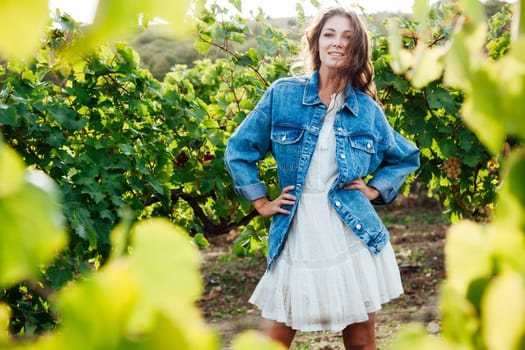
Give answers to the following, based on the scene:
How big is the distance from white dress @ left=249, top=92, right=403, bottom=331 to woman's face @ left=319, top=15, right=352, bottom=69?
0.16 m

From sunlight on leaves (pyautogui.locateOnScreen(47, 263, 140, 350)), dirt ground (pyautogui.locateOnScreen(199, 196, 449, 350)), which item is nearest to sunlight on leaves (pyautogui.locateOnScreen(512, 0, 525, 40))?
sunlight on leaves (pyautogui.locateOnScreen(47, 263, 140, 350))

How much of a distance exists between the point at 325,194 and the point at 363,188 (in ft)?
0.64

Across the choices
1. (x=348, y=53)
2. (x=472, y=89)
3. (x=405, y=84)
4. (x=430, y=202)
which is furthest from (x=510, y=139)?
(x=430, y=202)

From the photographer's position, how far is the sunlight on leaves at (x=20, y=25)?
0.35 meters

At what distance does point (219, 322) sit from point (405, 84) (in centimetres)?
238

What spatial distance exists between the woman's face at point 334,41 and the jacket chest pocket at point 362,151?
311 millimetres

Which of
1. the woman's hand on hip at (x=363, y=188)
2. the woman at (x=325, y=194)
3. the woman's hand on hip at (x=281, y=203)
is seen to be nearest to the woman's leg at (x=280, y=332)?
the woman at (x=325, y=194)

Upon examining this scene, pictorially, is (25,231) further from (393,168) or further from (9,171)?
(393,168)

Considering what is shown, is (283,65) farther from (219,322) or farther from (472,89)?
(472,89)

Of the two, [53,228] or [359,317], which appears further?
[359,317]

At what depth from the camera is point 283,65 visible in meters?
4.13

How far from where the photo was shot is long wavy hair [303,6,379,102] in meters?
2.88

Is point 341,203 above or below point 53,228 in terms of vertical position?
below

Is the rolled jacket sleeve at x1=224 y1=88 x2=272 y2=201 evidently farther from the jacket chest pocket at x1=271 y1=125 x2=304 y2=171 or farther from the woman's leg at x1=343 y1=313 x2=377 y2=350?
the woman's leg at x1=343 y1=313 x2=377 y2=350
